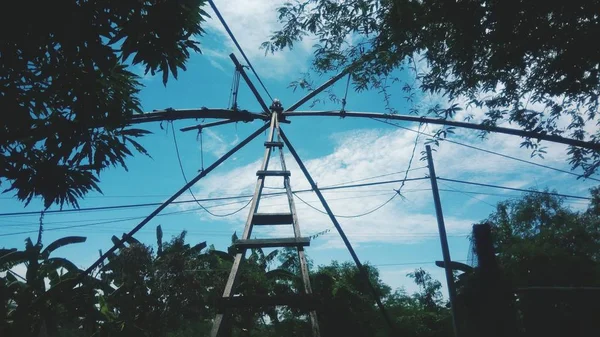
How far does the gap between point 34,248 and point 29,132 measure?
38.5 ft

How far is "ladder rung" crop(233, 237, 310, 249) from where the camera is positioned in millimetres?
4867

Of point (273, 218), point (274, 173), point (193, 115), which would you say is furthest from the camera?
point (193, 115)

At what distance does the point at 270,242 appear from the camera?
16.3 feet

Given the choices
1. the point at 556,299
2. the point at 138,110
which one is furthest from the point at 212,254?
the point at 556,299

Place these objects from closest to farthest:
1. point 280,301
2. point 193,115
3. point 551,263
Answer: point 280,301 → point 193,115 → point 551,263

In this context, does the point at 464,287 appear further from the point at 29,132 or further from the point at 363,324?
the point at 363,324

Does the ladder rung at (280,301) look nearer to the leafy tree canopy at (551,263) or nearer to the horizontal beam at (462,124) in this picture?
the leafy tree canopy at (551,263)

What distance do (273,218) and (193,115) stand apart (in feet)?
11.5

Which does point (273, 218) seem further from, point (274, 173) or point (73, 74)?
point (73, 74)

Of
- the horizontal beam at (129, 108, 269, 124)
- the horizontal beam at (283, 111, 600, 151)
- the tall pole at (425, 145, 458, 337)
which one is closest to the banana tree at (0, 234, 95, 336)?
the horizontal beam at (129, 108, 269, 124)

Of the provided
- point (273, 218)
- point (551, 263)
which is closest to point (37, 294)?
point (273, 218)

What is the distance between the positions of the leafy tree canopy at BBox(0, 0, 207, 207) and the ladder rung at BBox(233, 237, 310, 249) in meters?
2.12

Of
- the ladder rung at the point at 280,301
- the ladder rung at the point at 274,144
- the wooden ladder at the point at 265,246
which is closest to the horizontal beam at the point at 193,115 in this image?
the ladder rung at the point at 274,144

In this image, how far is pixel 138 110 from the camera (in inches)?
219
